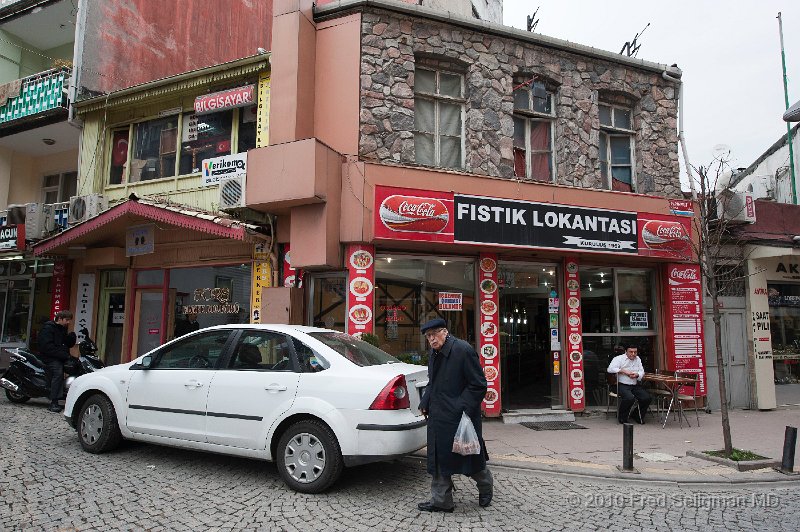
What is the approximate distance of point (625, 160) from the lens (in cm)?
1184

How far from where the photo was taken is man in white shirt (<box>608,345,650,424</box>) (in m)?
9.59

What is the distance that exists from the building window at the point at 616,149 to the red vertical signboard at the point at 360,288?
593 centimetres

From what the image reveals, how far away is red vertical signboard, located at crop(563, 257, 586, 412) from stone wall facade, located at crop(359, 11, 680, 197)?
6.41ft

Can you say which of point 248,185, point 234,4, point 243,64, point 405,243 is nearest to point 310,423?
point 405,243

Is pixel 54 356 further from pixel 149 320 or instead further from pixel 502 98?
pixel 502 98

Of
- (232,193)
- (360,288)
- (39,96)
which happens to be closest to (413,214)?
(360,288)

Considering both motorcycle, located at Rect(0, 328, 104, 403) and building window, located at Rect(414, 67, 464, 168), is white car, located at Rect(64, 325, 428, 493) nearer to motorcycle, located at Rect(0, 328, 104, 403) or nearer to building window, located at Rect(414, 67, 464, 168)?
motorcycle, located at Rect(0, 328, 104, 403)

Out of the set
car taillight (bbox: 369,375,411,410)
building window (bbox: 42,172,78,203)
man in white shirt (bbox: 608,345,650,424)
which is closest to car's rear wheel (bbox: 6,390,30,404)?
building window (bbox: 42,172,78,203)

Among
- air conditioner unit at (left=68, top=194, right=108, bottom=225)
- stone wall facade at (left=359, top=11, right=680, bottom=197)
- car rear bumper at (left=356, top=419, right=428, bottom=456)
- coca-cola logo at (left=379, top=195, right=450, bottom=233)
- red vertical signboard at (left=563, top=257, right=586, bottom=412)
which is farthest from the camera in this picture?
air conditioner unit at (left=68, top=194, right=108, bottom=225)

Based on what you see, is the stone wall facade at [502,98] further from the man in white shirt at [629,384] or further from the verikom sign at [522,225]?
the man in white shirt at [629,384]

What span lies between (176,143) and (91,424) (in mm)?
7813

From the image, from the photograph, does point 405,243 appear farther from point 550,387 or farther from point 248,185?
point 550,387

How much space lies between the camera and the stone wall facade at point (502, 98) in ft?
32.8

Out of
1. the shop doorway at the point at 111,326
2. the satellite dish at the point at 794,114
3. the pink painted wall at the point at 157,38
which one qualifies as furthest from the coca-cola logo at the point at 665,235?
the pink painted wall at the point at 157,38
